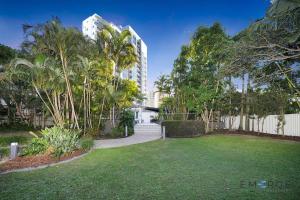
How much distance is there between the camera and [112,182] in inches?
190

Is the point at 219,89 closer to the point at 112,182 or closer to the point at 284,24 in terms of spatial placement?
the point at 284,24

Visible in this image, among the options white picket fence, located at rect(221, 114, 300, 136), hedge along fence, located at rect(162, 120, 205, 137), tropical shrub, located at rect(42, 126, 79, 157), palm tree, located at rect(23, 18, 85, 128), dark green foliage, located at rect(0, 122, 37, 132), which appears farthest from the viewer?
dark green foliage, located at rect(0, 122, 37, 132)

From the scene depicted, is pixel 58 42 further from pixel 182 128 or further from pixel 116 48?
pixel 182 128

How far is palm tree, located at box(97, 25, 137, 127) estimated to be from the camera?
14203mm

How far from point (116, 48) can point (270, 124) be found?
10.6 m

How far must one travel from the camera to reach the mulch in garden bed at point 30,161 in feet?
20.1

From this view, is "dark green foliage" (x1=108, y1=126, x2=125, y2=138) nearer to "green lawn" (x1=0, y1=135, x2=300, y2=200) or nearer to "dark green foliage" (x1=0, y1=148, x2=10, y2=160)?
"dark green foliage" (x1=0, y1=148, x2=10, y2=160)

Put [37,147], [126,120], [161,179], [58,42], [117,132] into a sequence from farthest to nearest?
[126,120], [117,132], [58,42], [37,147], [161,179]

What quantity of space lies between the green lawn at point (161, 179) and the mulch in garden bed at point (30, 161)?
475 millimetres

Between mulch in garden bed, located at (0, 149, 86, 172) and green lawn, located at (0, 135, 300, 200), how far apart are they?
475 millimetres

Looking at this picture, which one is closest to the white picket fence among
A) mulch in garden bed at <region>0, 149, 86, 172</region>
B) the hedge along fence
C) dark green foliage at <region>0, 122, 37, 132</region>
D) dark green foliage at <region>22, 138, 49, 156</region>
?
the hedge along fence

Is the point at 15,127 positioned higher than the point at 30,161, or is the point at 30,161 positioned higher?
the point at 15,127

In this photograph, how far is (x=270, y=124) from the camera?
14.8m

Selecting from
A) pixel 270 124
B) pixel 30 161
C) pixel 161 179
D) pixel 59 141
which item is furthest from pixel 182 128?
pixel 161 179
